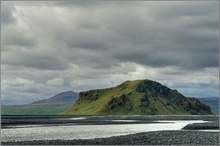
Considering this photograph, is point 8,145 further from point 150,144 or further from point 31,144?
point 150,144

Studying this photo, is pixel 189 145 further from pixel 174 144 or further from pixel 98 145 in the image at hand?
pixel 98 145

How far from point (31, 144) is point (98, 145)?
12678 mm

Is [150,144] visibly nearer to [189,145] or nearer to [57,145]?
[189,145]

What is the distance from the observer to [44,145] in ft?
217

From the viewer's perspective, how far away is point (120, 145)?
64.3m

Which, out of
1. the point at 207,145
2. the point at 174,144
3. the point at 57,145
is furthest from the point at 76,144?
the point at 207,145

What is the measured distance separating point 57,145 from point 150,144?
16452 millimetres

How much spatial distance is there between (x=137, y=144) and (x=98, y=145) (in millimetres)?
7291

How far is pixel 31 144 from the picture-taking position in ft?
222

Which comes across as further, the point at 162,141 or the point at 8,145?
the point at 162,141

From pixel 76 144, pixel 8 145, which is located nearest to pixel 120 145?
pixel 76 144

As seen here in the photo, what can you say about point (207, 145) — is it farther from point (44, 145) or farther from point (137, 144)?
Answer: point (44, 145)

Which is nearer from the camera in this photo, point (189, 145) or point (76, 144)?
point (189, 145)

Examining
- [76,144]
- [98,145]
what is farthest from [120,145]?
[76,144]
